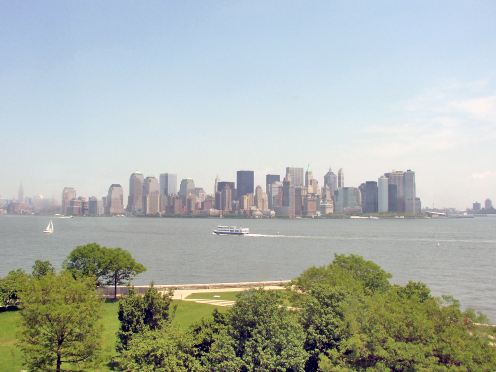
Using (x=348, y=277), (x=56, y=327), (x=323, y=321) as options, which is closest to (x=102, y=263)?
(x=348, y=277)

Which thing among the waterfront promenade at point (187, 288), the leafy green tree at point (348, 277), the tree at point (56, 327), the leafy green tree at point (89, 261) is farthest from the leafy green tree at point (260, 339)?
the leafy green tree at point (89, 261)

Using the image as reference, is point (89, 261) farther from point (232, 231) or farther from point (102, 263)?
point (232, 231)

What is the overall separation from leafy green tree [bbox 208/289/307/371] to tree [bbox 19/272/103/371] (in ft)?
14.7

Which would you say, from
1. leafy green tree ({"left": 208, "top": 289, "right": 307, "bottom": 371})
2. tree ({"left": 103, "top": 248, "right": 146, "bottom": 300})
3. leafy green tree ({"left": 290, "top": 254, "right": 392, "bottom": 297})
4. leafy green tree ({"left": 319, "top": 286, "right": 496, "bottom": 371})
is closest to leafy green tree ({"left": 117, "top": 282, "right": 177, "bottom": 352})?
leafy green tree ({"left": 208, "top": 289, "right": 307, "bottom": 371})

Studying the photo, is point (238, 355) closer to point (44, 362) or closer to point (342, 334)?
point (342, 334)

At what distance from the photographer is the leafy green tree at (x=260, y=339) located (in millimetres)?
15445

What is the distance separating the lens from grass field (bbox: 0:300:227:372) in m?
18.8

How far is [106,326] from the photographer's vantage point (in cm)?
2547

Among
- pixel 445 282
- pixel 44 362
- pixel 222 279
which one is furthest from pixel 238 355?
pixel 445 282

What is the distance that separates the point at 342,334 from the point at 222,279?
109 feet

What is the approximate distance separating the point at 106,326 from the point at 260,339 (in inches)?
515

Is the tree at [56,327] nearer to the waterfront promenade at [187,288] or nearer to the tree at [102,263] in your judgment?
the waterfront promenade at [187,288]

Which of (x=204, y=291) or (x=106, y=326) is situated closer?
(x=106, y=326)

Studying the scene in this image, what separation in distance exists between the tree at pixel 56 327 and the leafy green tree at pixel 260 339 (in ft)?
14.7
